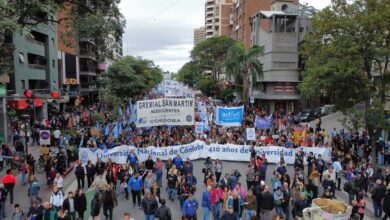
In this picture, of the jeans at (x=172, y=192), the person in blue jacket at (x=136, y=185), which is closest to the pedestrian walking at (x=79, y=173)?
the person in blue jacket at (x=136, y=185)

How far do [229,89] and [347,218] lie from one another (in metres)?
48.8

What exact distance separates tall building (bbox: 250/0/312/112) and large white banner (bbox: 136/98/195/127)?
25242 mm

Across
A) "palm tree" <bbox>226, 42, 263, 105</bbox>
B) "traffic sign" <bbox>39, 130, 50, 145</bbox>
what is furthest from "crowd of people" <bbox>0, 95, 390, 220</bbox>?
"palm tree" <bbox>226, 42, 263, 105</bbox>

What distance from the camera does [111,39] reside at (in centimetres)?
→ 1784

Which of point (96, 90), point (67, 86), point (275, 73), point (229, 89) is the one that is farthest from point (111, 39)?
point (96, 90)

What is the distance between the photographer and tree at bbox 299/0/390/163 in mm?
16750

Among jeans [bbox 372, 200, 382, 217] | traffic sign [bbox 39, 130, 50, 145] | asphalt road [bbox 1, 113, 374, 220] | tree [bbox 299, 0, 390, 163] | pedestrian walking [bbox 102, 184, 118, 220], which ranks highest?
tree [bbox 299, 0, 390, 163]

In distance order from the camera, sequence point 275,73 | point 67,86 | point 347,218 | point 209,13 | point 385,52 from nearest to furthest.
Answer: point 347,218 → point 385,52 → point 275,73 → point 67,86 → point 209,13

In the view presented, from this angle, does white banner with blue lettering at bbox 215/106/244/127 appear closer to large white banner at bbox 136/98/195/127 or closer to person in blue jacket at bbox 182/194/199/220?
large white banner at bbox 136/98/195/127

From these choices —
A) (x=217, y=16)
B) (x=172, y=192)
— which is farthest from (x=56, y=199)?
(x=217, y=16)

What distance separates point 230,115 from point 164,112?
4296 mm

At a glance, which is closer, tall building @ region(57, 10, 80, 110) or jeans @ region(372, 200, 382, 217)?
jeans @ region(372, 200, 382, 217)

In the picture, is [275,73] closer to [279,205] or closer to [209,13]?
[279,205]

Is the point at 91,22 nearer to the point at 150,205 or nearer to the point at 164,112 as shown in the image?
the point at 164,112
